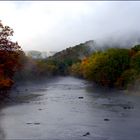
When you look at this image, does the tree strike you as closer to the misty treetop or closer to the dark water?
the dark water

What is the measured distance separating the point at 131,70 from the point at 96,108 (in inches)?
1336

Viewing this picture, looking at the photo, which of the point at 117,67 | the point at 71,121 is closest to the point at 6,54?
the point at 71,121

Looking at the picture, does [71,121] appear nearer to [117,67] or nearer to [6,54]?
[6,54]

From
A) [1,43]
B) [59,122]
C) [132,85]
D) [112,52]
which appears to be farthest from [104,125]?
[112,52]

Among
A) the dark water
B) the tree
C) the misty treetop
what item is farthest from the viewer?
the misty treetop

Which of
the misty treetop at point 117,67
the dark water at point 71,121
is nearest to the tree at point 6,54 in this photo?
the dark water at point 71,121

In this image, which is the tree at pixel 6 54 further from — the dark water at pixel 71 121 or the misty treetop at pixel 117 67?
the misty treetop at pixel 117 67

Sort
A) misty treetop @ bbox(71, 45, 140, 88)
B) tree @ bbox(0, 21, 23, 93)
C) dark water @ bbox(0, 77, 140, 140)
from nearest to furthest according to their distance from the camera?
dark water @ bbox(0, 77, 140, 140), tree @ bbox(0, 21, 23, 93), misty treetop @ bbox(71, 45, 140, 88)

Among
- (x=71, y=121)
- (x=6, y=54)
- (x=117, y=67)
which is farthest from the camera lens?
(x=117, y=67)

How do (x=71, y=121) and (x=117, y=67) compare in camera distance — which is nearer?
(x=71, y=121)

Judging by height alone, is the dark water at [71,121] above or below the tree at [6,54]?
below

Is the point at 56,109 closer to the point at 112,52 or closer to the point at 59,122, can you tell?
the point at 59,122

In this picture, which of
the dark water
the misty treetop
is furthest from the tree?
the misty treetop

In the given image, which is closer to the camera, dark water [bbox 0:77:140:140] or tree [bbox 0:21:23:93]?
dark water [bbox 0:77:140:140]
